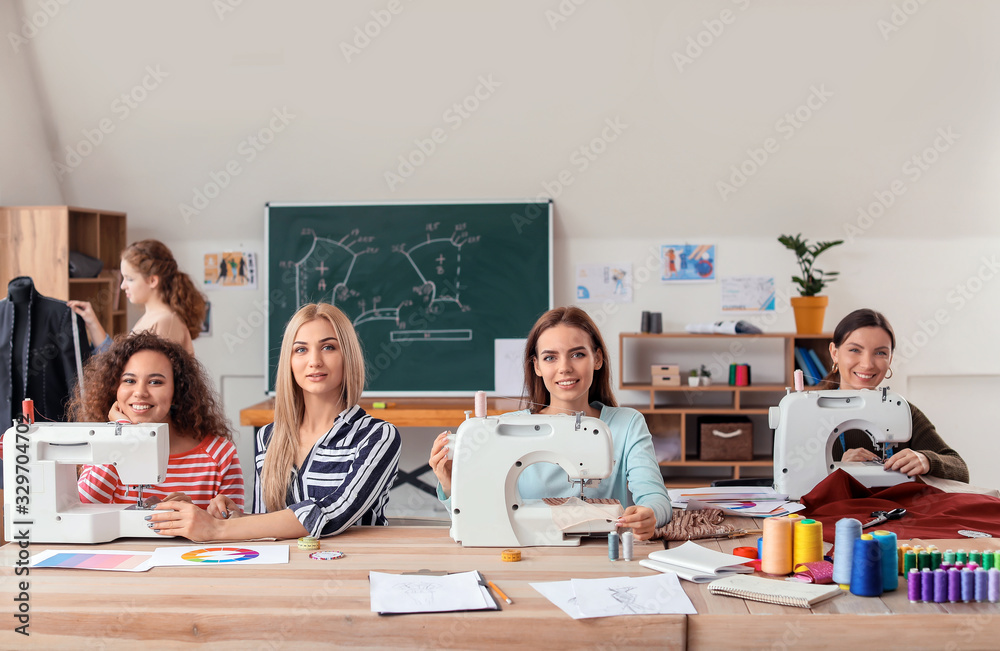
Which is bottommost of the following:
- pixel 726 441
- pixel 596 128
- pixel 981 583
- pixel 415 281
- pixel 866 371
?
pixel 726 441

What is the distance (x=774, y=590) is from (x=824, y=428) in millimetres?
841

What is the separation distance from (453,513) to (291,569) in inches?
13.7

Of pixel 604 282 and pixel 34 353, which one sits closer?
pixel 34 353

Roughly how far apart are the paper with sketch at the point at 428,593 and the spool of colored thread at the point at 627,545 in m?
0.31

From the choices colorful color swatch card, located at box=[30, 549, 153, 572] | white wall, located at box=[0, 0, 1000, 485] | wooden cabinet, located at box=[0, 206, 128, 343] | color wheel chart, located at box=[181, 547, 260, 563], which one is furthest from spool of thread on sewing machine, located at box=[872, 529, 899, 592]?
wooden cabinet, located at box=[0, 206, 128, 343]

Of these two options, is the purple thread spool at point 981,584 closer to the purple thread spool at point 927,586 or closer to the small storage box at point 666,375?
the purple thread spool at point 927,586

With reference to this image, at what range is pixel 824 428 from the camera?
220 centimetres

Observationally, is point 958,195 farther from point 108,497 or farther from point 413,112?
point 108,497

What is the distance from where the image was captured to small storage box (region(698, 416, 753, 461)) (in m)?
4.13

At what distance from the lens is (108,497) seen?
2051 millimetres

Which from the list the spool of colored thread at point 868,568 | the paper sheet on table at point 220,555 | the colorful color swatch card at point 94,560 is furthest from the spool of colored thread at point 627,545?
the colorful color swatch card at point 94,560

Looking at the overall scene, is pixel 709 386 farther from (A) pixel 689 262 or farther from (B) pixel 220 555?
(B) pixel 220 555

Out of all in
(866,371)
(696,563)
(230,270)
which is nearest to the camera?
(696,563)

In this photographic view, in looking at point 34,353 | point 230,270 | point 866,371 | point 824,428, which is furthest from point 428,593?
point 230,270
